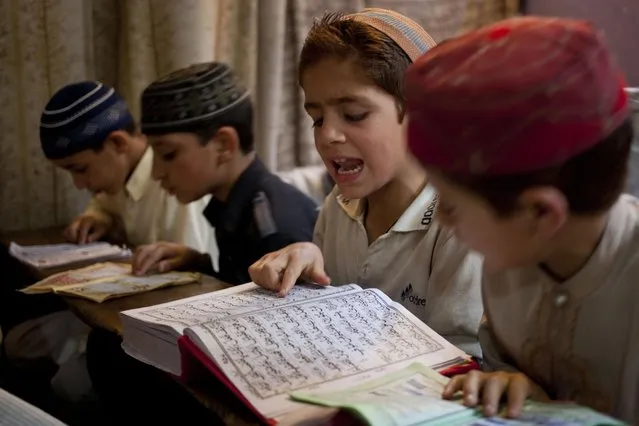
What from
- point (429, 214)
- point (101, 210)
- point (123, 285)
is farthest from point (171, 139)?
point (429, 214)

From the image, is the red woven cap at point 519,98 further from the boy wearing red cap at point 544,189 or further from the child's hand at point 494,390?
Result: the child's hand at point 494,390

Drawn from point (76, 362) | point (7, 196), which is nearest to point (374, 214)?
point (76, 362)

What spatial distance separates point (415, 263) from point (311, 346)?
34cm

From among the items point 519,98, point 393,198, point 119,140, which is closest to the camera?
point 519,98

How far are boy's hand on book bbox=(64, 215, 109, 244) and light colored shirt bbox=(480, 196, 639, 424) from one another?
4.64 ft

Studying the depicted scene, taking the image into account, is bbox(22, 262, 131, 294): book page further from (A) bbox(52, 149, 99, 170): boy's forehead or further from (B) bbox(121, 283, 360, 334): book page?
(B) bbox(121, 283, 360, 334): book page

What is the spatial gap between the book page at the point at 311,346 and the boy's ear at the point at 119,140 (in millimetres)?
1109

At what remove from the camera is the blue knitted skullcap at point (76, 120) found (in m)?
1.92

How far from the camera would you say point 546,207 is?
0.73 m

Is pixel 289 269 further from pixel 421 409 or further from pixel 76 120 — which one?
pixel 76 120

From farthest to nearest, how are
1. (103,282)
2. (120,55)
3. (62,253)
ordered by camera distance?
1. (120,55)
2. (62,253)
3. (103,282)

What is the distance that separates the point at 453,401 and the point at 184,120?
1141mm

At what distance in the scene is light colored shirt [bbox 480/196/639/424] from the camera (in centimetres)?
81

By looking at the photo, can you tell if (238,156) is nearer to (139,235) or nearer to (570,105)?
(139,235)
